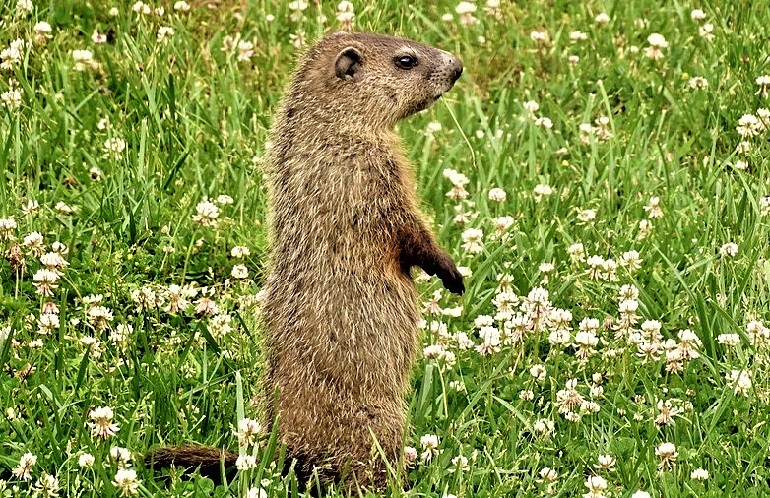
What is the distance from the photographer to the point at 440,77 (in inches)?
221

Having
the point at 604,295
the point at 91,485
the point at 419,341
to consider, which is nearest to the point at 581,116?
the point at 604,295

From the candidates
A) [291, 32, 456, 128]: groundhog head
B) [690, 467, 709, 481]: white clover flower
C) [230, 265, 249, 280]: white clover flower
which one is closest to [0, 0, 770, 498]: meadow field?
[690, 467, 709, 481]: white clover flower

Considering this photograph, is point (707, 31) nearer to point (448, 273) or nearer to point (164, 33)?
point (164, 33)

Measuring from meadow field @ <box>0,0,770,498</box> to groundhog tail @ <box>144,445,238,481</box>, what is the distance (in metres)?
0.08

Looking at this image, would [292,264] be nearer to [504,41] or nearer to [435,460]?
[435,460]

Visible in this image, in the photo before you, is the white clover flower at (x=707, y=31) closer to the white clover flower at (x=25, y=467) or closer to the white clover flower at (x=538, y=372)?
the white clover flower at (x=538, y=372)

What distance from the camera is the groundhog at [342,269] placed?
4.93m

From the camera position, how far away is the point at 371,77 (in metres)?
5.48

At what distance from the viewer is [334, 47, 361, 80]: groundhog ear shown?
540 centimetres

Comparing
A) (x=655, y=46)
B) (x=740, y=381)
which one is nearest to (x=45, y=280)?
(x=740, y=381)

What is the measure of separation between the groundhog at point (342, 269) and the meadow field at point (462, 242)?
17cm

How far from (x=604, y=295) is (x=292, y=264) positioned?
5.22 feet

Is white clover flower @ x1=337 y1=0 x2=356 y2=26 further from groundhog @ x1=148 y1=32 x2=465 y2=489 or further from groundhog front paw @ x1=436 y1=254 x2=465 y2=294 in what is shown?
groundhog front paw @ x1=436 y1=254 x2=465 y2=294

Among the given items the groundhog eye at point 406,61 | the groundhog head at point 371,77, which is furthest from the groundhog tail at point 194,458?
the groundhog eye at point 406,61
